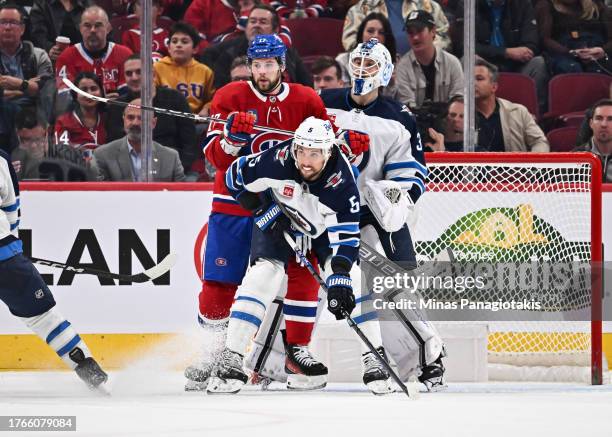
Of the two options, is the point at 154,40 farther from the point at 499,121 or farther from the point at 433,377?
the point at 433,377

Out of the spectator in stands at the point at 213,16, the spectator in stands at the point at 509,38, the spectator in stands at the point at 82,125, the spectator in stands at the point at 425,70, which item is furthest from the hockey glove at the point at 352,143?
the spectator in stands at the point at 213,16

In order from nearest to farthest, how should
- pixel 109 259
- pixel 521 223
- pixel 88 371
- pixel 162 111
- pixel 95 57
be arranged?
1. pixel 88 371
2. pixel 162 111
3. pixel 521 223
4. pixel 109 259
5. pixel 95 57

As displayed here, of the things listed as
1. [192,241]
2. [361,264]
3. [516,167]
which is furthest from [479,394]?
[192,241]

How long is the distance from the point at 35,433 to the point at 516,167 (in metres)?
2.94

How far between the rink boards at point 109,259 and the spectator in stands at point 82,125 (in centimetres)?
21

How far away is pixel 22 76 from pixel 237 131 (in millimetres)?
1647

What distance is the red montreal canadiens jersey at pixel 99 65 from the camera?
6539mm

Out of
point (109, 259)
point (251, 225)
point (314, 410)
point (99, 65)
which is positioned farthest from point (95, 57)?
point (314, 410)

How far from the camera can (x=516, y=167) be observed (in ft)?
20.5

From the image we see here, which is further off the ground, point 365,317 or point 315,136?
point 315,136

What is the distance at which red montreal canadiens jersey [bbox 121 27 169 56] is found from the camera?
21.4 feet

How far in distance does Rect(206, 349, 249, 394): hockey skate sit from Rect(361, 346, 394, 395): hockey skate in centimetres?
48

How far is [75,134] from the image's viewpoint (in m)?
6.44

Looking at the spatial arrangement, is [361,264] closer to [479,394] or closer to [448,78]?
[479,394]
